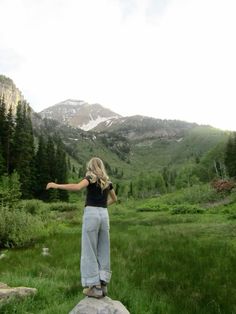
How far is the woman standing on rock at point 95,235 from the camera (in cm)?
777

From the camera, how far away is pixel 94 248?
787 cm

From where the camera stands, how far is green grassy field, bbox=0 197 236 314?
26.6ft

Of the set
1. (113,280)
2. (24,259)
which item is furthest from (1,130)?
(113,280)

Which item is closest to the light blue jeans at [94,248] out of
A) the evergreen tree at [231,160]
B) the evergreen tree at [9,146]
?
the evergreen tree at [9,146]

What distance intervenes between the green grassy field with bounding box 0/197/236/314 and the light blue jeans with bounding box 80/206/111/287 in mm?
666

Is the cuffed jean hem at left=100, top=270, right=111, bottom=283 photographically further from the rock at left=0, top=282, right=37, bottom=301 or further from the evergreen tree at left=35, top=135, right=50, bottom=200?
the evergreen tree at left=35, top=135, right=50, bottom=200

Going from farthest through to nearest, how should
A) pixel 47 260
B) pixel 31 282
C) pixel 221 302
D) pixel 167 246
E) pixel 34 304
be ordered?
pixel 167 246
pixel 47 260
pixel 31 282
pixel 221 302
pixel 34 304

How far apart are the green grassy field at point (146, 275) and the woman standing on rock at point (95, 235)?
61cm

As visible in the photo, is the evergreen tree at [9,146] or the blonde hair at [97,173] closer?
the blonde hair at [97,173]

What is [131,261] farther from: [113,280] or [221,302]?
[221,302]

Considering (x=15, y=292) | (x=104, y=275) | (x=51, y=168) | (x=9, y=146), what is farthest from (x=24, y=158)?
(x=104, y=275)

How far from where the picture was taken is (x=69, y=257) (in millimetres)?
14422

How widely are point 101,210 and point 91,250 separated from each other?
2.46 feet

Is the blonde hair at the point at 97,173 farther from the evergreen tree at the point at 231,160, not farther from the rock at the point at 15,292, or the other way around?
the evergreen tree at the point at 231,160
